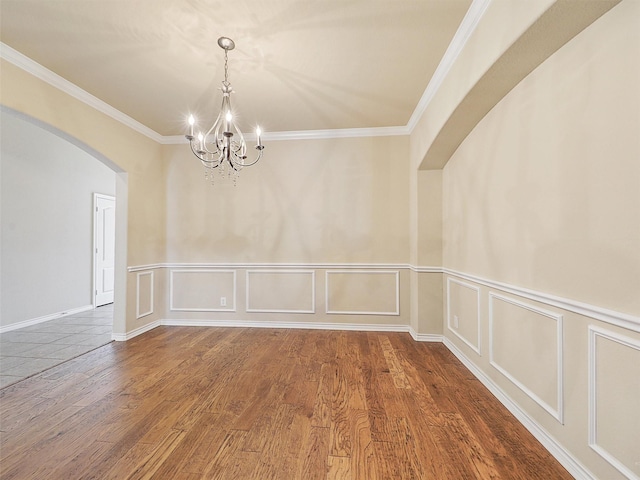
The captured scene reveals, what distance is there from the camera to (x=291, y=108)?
322 centimetres

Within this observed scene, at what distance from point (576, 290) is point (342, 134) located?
10.2 ft

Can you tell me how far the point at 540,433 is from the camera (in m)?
1.70

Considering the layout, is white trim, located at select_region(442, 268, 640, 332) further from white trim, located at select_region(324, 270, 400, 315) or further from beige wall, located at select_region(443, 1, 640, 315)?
white trim, located at select_region(324, 270, 400, 315)

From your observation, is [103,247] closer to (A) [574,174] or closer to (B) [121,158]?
(B) [121,158]

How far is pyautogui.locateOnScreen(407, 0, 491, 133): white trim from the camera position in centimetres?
180

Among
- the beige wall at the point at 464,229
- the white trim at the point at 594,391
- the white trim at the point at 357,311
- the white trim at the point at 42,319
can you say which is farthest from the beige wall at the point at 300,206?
the white trim at the point at 594,391

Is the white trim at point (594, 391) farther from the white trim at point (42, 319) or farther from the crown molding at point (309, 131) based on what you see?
the white trim at point (42, 319)

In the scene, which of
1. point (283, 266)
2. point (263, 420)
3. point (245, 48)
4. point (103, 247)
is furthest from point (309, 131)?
point (103, 247)

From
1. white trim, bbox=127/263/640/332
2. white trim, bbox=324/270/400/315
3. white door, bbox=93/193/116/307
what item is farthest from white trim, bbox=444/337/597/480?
white door, bbox=93/193/116/307

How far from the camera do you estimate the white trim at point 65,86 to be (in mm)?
2294

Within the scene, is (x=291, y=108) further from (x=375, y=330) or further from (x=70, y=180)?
(x=70, y=180)

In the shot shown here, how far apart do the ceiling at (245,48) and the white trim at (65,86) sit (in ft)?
0.19

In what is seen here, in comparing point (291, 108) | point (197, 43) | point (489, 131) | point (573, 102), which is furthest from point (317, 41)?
point (573, 102)

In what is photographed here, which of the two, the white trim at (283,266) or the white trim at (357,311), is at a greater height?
the white trim at (283,266)
